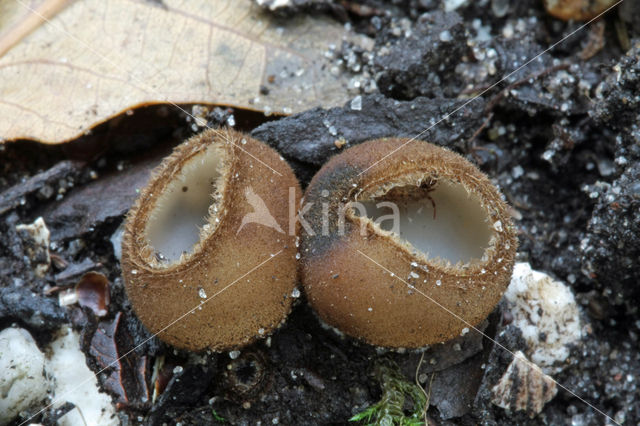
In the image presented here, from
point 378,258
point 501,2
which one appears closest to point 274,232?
point 378,258

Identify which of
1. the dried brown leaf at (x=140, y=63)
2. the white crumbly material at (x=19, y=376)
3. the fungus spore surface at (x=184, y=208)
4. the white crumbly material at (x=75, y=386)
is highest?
the dried brown leaf at (x=140, y=63)

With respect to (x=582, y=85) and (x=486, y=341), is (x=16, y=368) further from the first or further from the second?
(x=582, y=85)

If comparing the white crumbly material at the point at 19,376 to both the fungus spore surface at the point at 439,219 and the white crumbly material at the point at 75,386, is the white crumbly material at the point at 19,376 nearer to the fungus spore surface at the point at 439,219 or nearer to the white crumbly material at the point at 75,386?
the white crumbly material at the point at 75,386

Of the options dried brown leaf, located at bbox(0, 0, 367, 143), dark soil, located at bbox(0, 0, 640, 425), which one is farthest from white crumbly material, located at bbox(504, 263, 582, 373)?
dried brown leaf, located at bbox(0, 0, 367, 143)

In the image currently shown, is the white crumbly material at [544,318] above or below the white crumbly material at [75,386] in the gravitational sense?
above

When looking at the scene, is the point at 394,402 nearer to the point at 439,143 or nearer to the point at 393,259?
the point at 393,259

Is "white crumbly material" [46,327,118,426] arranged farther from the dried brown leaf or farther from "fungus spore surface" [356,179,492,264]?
"fungus spore surface" [356,179,492,264]

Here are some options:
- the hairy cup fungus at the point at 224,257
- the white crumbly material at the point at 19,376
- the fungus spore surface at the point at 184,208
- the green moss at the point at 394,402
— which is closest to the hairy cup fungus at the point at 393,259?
the hairy cup fungus at the point at 224,257
